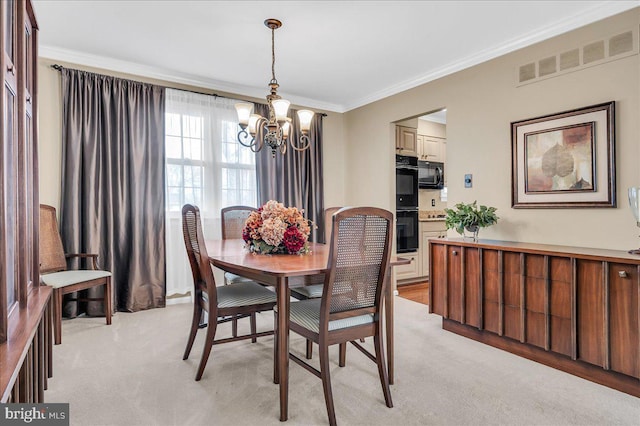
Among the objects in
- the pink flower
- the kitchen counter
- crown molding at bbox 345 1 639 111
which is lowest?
the pink flower

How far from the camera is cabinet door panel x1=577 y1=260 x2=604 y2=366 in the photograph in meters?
2.17

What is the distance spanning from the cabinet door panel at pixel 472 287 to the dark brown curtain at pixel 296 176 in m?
2.20

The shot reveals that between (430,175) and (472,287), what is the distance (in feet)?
8.91

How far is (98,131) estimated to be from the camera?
3543 millimetres

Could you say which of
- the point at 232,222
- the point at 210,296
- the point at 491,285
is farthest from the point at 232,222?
the point at 491,285

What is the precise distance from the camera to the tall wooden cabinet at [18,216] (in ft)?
3.21

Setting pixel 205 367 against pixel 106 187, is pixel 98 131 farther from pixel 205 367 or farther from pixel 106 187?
pixel 205 367

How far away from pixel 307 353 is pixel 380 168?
111 inches

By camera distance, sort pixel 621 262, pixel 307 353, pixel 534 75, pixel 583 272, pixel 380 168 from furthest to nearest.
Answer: pixel 380 168 < pixel 534 75 < pixel 307 353 < pixel 583 272 < pixel 621 262

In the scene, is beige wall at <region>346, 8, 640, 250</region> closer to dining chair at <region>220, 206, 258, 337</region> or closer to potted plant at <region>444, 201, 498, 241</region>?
potted plant at <region>444, 201, 498, 241</region>

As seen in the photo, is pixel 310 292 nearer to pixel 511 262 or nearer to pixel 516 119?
pixel 511 262

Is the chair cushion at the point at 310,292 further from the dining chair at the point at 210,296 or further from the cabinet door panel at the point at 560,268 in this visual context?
the cabinet door panel at the point at 560,268

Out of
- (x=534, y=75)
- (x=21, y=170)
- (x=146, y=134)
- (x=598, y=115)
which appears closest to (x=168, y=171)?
(x=146, y=134)

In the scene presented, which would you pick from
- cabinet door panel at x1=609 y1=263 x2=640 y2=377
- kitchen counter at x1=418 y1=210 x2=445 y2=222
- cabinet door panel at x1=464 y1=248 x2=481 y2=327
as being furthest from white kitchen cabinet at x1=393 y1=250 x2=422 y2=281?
cabinet door panel at x1=609 y1=263 x2=640 y2=377
